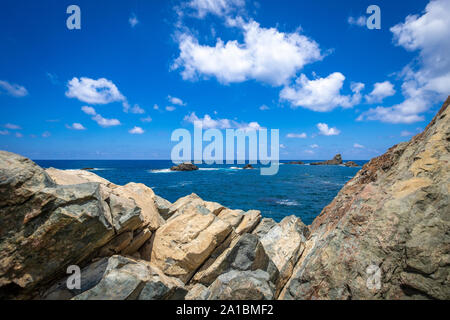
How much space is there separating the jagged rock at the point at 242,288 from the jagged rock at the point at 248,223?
763 cm

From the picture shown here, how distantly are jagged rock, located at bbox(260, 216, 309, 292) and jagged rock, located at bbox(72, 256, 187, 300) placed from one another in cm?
410

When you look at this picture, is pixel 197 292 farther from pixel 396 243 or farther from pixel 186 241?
pixel 396 243

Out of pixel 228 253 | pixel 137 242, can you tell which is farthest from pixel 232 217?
pixel 137 242

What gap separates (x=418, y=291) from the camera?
542 centimetres

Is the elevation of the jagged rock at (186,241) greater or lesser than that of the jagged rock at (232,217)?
greater

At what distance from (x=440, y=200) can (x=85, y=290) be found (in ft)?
34.9

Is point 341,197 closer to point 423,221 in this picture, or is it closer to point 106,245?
point 423,221

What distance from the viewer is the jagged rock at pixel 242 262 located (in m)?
7.82

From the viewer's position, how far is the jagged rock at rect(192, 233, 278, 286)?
7.82m

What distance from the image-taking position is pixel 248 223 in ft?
48.8

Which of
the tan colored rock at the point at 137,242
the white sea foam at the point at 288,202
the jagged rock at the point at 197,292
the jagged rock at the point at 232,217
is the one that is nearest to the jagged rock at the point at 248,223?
the jagged rock at the point at 232,217

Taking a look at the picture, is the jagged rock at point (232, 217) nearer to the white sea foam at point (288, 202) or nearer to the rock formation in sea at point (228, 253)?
the rock formation in sea at point (228, 253)

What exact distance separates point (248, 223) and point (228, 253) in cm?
664
